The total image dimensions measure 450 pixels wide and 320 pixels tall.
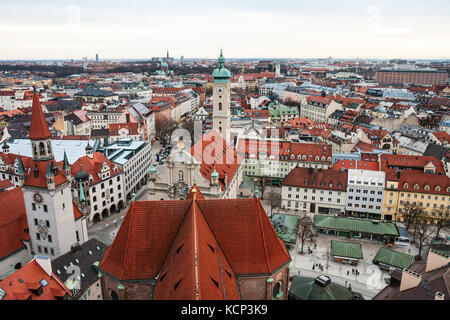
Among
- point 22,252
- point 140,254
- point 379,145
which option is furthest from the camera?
point 379,145

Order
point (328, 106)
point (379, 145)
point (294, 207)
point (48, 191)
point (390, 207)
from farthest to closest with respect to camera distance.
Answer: point (328, 106) → point (379, 145) → point (294, 207) → point (390, 207) → point (48, 191)

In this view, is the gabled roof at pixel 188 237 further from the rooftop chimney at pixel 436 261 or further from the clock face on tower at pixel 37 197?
the clock face on tower at pixel 37 197

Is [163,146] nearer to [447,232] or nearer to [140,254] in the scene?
[447,232]

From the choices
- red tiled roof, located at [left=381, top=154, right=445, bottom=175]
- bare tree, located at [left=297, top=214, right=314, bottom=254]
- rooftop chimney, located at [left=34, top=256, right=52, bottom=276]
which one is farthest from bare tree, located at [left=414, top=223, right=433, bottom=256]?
rooftop chimney, located at [left=34, top=256, right=52, bottom=276]

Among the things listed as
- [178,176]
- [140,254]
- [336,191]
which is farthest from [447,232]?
[140,254]

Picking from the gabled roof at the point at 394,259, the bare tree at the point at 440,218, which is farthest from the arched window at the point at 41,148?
the bare tree at the point at 440,218

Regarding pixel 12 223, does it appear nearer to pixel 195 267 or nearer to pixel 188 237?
pixel 188 237
